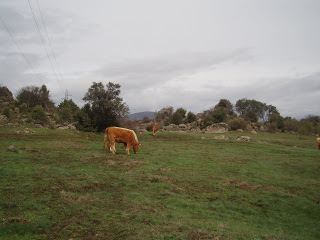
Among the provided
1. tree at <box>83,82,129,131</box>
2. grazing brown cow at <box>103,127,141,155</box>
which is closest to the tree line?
tree at <box>83,82,129,131</box>

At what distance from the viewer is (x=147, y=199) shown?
29.1ft

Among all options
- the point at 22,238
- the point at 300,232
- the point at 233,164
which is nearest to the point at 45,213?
the point at 22,238

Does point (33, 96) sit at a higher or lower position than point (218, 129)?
higher

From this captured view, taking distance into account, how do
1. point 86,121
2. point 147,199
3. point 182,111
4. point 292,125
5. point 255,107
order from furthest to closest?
point 255,107
point 182,111
point 292,125
point 86,121
point 147,199

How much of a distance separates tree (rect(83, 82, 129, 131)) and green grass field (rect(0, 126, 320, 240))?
702 inches

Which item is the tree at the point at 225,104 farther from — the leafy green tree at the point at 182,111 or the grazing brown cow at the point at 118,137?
the grazing brown cow at the point at 118,137

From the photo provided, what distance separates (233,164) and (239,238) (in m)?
10.9

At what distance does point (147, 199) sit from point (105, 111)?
86.3ft

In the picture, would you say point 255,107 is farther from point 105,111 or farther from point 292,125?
point 105,111

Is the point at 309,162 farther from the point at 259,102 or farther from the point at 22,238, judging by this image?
the point at 259,102

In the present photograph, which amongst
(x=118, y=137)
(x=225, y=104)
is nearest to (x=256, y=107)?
(x=225, y=104)

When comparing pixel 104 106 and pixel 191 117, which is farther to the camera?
pixel 191 117

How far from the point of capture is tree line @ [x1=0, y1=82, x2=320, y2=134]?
111 ft

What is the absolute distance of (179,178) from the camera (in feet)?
40.5
